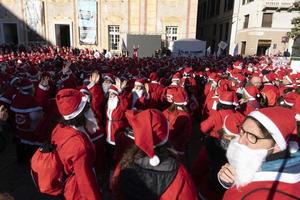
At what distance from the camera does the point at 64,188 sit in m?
2.93

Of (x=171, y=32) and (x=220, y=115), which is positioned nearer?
(x=220, y=115)

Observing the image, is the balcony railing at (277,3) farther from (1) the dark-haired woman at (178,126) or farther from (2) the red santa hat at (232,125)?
(2) the red santa hat at (232,125)

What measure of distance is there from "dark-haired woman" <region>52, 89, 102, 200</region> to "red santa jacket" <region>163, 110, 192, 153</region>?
1.73m

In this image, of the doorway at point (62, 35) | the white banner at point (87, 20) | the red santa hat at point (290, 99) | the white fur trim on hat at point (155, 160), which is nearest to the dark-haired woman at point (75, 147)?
the white fur trim on hat at point (155, 160)

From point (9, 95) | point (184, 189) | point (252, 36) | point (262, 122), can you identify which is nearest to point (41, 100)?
point (9, 95)

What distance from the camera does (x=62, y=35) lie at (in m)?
37.9

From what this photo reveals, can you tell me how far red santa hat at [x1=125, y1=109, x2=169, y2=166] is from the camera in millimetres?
2297

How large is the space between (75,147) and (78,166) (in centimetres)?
20

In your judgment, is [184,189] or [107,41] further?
[107,41]

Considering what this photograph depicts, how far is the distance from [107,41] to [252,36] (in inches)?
779

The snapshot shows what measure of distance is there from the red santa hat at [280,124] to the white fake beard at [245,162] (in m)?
0.13

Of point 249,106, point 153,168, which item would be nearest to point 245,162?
point 153,168

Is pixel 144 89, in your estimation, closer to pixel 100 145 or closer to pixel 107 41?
pixel 100 145

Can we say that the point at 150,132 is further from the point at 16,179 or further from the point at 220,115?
the point at 16,179
